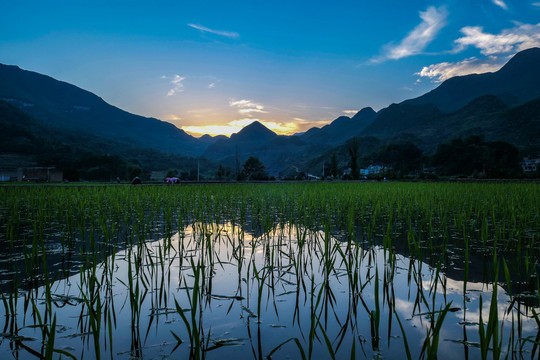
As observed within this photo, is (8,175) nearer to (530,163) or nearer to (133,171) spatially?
(133,171)

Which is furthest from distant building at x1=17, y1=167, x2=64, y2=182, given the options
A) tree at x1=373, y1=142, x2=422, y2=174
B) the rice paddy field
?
tree at x1=373, y1=142, x2=422, y2=174

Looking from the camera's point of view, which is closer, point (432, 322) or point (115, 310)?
point (432, 322)

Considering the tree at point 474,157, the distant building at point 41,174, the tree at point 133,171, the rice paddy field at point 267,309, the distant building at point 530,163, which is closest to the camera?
the rice paddy field at point 267,309

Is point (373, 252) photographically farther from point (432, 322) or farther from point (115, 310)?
point (115, 310)

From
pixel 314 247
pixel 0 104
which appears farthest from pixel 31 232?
pixel 0 104

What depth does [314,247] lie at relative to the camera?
4.97m

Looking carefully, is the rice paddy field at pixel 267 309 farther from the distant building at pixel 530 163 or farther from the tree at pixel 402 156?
the tree at pixel 402 156

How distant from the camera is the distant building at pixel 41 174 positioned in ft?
165

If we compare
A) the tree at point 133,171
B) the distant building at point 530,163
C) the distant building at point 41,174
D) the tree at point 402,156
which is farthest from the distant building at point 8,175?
the distant building at point 530,163

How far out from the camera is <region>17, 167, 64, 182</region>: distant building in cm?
5022

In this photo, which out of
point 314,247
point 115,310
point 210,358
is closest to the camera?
point 210,358

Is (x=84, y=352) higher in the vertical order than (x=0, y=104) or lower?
lower

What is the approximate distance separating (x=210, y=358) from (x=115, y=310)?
122 cm

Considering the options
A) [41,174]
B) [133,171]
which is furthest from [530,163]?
[41,174]
